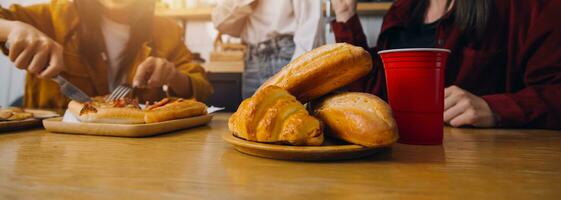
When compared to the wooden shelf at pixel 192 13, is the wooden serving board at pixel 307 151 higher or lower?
lower

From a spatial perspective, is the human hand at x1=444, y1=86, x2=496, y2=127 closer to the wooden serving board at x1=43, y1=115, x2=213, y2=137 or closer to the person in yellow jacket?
the wooden serving board at x1=43, y1=115, x2=213, y2=137

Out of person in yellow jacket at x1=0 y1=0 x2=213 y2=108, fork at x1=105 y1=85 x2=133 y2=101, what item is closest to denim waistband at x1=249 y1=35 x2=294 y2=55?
person in yellow jacket at x1=0 y1=0 x2=213 y2=108

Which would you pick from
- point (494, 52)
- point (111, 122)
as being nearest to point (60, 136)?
point (111, 122)

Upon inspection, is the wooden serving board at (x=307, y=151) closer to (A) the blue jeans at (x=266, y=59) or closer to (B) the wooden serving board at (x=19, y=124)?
(B) the wooden serving board at (x=19, y=124)

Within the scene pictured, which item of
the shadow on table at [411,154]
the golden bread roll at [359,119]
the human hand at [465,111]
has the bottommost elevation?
the human hand at [465,111]

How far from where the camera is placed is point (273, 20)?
1.60 metres

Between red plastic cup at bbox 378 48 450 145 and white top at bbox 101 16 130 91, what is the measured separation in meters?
1.36

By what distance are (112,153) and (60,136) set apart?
0.19 meters

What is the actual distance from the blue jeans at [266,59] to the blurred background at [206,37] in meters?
0.41

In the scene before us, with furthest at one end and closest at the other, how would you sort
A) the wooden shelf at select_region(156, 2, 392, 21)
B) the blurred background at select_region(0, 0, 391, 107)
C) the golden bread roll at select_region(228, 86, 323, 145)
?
1. the wooden shelf at select_region(156, 2, 392, 21)
2. the blurred background at select_region(0, 0, 391, 107)
3. the golden bread roll at select_region(228, 86, 323, 145)

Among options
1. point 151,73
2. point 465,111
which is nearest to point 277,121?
point 465,111

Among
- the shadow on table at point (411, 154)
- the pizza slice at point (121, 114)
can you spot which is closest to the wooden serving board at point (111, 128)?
the pizza slice at point (121, 114)

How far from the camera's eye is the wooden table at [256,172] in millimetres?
272

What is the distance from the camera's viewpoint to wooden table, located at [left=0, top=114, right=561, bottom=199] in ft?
0.89
